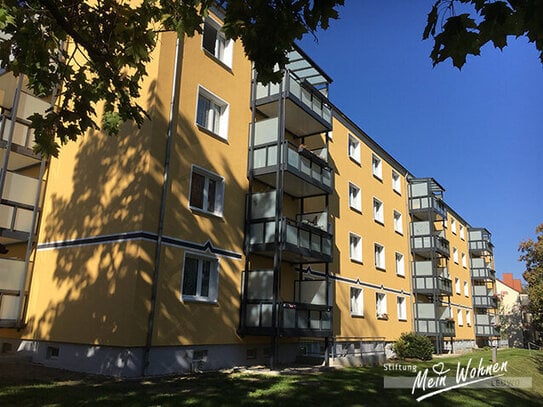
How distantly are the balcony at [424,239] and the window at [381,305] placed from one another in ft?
22.0

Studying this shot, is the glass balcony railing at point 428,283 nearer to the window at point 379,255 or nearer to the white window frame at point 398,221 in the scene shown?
the white window frame at point 398,221

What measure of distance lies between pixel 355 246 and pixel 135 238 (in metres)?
14.4

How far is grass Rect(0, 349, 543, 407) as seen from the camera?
9.10 m

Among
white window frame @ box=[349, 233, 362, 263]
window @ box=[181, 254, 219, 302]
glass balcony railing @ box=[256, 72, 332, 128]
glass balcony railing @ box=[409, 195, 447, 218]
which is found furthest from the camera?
glass balcony railing @ box=[409, 195, 447, 218]

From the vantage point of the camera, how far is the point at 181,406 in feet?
28.6

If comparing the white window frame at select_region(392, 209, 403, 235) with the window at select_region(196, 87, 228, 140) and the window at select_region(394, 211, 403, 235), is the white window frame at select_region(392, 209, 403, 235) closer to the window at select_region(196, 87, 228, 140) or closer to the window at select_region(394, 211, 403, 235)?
the window at select_region(394, 211, 403, 235)

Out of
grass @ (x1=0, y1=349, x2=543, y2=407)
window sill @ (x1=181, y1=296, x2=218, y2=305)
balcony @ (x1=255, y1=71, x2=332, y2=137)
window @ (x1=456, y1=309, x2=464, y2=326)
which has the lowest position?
grass @ (x1=0, y1=349, x2=543, y2=407)

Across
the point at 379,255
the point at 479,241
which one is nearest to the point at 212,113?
the point at 379,255

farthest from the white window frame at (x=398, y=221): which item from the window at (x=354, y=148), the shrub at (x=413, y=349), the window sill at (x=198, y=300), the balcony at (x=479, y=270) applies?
the balcony at (x=479, y=270)

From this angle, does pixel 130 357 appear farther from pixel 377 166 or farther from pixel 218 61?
pixel 377 166

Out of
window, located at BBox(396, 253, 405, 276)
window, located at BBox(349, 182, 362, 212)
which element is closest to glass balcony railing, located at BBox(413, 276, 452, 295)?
window, located at BBox(396, 253, 405, 276)

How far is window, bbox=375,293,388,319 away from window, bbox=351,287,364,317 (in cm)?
232

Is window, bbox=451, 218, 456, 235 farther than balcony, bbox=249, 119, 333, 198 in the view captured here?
Yes

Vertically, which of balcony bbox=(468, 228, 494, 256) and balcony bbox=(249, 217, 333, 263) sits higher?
balcony bbox=(468, 228, 494, 256)
